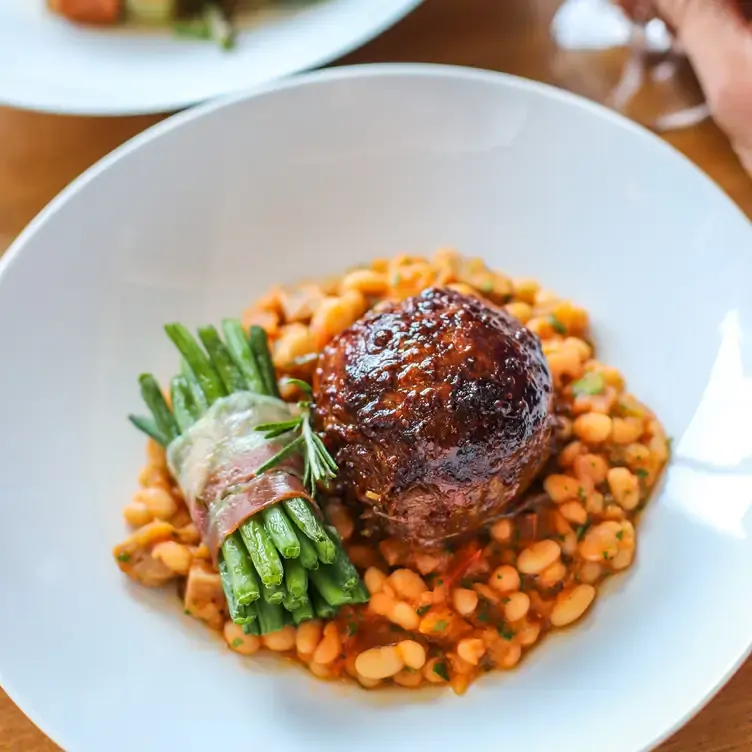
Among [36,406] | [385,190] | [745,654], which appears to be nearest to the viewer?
[745,654]

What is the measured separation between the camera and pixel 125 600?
278 centimetres

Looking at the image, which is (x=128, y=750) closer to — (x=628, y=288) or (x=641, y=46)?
(x=628, y=288)

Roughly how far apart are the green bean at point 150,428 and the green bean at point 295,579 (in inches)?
27.9

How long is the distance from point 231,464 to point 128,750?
869 mm

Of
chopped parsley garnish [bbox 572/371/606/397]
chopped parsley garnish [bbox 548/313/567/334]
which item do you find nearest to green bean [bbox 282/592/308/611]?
chopped parsley garnish [bbox 572/371/606/397]

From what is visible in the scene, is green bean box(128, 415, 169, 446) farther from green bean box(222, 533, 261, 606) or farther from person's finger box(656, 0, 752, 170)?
person's finger box(656, 0, 752, 170)

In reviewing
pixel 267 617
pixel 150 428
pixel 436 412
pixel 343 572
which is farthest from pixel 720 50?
pixel 267 617

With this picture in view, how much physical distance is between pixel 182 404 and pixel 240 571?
71 centimetres

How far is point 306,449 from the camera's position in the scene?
9.08ft

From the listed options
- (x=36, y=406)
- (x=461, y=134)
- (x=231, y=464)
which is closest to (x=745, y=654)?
(x=231, y=464)

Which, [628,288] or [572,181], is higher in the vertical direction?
[572,181]

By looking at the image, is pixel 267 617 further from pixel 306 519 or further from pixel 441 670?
pixel 441 670

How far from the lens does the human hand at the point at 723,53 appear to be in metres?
3.44

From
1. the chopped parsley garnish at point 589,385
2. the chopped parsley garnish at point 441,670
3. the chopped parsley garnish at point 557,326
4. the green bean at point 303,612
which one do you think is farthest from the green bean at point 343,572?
the chopped parsley garnish at point 557,326
